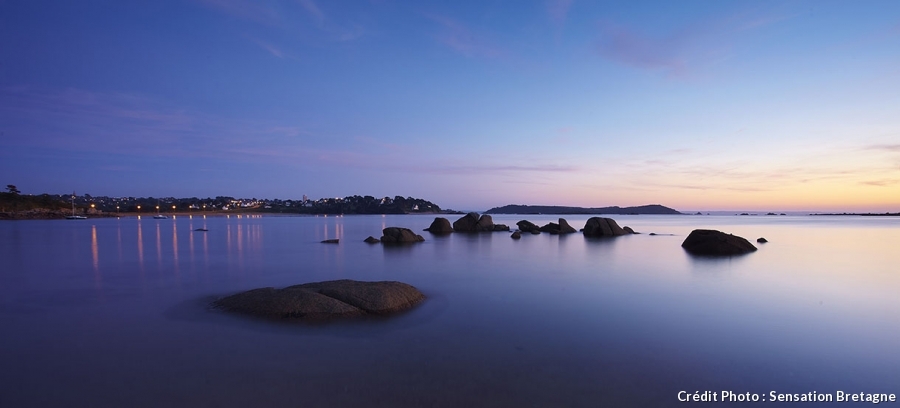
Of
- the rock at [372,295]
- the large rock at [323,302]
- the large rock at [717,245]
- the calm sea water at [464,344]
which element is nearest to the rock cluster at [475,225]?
the large rock at [717,245]

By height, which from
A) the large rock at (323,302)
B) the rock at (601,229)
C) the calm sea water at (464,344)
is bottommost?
the rock at (601,229)

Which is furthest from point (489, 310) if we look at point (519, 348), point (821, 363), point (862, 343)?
point (862, 343)

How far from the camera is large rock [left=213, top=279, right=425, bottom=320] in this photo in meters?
11.0

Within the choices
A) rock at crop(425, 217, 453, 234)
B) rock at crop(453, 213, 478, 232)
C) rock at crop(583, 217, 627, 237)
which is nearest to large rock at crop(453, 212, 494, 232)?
rock at crop(453, 213, 478, 232)

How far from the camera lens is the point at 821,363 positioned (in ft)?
28.0

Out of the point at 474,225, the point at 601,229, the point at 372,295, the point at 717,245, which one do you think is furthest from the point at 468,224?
the point at 372,295

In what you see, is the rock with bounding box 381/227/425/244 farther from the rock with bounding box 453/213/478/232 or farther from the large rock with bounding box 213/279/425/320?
the large rock with bounding box 213/279/425/320

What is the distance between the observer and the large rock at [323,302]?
11.0 m

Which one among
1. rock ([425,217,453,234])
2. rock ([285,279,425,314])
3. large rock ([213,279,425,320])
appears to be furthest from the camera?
rock ([425,217,453,234])

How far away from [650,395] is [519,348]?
280 centimetres

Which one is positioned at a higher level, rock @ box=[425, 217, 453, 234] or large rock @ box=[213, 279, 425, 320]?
large rock @ box=[213, 279, 425, 320]

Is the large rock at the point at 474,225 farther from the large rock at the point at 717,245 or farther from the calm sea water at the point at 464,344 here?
the calm sea water at the point at 464,344

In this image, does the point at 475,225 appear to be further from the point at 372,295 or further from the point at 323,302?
the point at 323,302

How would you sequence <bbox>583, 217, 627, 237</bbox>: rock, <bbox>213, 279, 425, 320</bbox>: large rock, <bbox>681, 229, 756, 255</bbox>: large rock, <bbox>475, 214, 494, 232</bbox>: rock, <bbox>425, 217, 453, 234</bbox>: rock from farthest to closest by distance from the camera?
<bbox>475, 214, 494, 232</bbox>: rock
<bbox>425, 217, 453, 234</bbox>: rock
<bbox>583, 217, 627, 237</bbox>: rock
<bbox>681, 229, 756, 255</bbox>: large rock
<bbox>213, 279, 425, 320</bbox>: large rock
